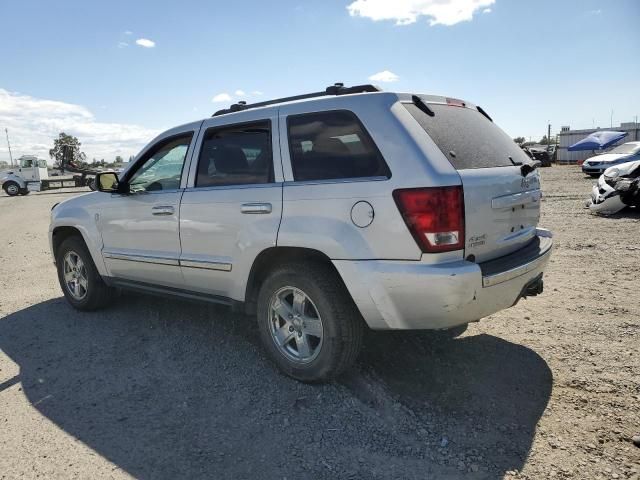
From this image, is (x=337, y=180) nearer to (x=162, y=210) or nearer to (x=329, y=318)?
(x=329, y=318)

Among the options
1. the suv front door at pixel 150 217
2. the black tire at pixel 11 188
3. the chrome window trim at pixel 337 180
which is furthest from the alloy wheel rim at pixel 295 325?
the black tire at pixel 11 188

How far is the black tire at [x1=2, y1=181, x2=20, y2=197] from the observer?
31844 millimetres

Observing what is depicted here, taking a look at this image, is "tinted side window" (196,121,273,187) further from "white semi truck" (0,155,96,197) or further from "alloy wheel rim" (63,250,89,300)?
"white semi truck" (0,155,96,197)

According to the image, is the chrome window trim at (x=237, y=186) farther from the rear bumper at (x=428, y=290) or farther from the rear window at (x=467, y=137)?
the rear window at (x=467, y=137)

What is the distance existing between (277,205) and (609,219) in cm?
898

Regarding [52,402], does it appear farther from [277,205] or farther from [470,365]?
[470,365]

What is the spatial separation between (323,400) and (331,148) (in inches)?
66.7

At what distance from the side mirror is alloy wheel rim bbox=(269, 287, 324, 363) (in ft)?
6.89

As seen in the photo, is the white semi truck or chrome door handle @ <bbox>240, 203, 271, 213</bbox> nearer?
chrome door handle @ <bbox>240, 203, 271, 213</bbox>

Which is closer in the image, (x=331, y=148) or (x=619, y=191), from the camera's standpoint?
(x=331, y=148)

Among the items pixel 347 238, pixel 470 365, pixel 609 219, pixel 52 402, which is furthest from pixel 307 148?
pixel 609 219

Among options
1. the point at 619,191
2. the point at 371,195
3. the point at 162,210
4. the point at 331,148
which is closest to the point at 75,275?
the point at 162,210

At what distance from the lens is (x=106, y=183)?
4523 mm

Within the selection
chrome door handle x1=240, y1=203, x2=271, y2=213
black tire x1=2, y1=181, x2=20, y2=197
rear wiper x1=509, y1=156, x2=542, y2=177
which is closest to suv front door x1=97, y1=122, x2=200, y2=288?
chrome door handle x1=240, y1=203, x2=271, y2=213
